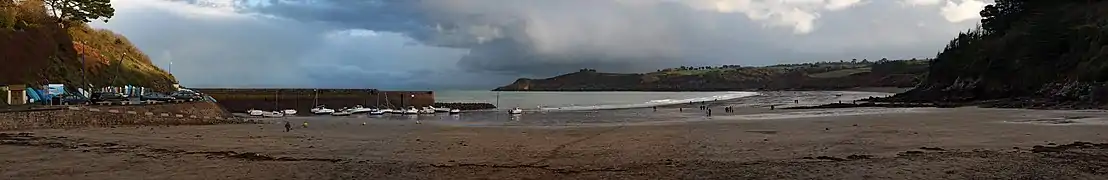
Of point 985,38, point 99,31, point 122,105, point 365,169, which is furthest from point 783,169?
point 985,38

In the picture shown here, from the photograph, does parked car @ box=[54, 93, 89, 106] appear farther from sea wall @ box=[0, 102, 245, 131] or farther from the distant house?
sea wall @ box=[0, 102, 245, 131]

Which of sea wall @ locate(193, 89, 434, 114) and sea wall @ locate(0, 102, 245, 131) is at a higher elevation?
sea wall @ locate(193, 89, 434, 114)

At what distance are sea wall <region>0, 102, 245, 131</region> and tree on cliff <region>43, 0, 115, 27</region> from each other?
80.2 ft

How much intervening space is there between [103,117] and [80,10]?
32110 mm

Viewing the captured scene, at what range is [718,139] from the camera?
67.7 ft

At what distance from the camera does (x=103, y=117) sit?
27172 millimetres

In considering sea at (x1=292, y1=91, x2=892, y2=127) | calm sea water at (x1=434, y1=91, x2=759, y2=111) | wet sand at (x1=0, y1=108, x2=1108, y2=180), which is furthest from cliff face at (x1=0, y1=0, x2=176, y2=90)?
calm sea water at (x1=434, y1=91, x2=759, y2=111)

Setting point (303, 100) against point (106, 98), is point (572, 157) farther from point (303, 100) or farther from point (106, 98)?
point (303, 100)

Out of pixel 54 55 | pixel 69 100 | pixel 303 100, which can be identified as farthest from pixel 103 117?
pixel 303 100

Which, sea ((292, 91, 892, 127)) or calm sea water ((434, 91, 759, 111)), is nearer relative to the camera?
sea ((292, 91, 892, 127))

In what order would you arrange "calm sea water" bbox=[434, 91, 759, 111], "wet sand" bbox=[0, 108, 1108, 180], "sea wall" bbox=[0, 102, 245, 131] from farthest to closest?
1. "calm sea water" bbox=[434, 91, 759, 111]
2. "sea wall" bbox=[0, 102, 245, 131]
3. "wet sand" bbox=[0, 108, 1108, 180]

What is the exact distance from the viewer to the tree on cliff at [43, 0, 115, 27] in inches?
2057

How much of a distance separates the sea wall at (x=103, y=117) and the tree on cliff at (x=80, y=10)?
2443 cm

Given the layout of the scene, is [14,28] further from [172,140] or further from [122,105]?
[172,140]
